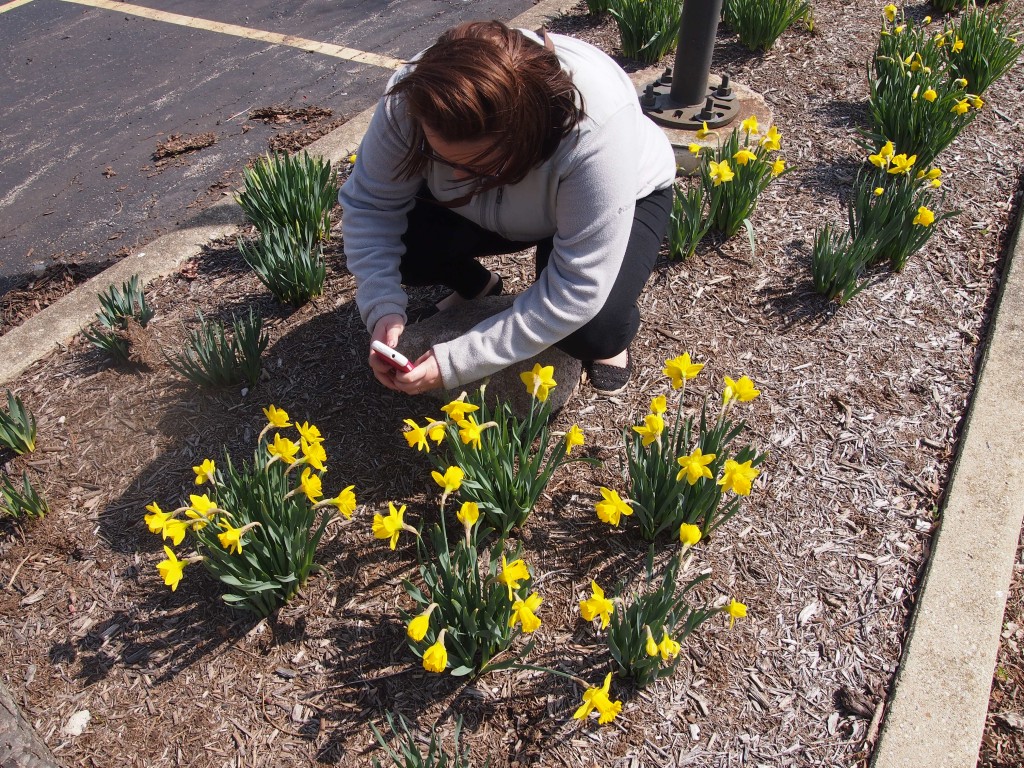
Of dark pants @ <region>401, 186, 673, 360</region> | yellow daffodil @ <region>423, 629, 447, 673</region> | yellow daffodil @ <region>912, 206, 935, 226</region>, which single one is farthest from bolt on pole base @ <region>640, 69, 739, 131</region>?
yellow daffodil @ <region>423, 629, 447, 673</region>

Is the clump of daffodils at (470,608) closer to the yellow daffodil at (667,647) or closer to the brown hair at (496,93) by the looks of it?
the yellow daffodil at (667,647)

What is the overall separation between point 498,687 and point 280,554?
0.66 m

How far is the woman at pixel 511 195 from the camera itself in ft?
5.69

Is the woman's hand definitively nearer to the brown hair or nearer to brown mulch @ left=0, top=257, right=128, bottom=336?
the brown hair

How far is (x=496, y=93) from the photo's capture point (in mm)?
1670

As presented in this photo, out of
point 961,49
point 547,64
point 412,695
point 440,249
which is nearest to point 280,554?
point 412,695

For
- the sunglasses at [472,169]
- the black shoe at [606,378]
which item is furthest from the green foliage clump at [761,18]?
the sunglasses at [472,169]

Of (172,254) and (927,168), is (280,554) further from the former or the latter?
(927,168)

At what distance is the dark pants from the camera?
2.38m

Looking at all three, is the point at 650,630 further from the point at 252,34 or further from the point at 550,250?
the point at 252,34

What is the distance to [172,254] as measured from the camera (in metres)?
3.35

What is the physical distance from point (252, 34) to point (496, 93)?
14.9ft

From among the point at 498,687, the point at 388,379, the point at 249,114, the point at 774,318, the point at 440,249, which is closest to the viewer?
the point at 498,687

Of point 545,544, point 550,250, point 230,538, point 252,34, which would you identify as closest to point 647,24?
point 550,250
